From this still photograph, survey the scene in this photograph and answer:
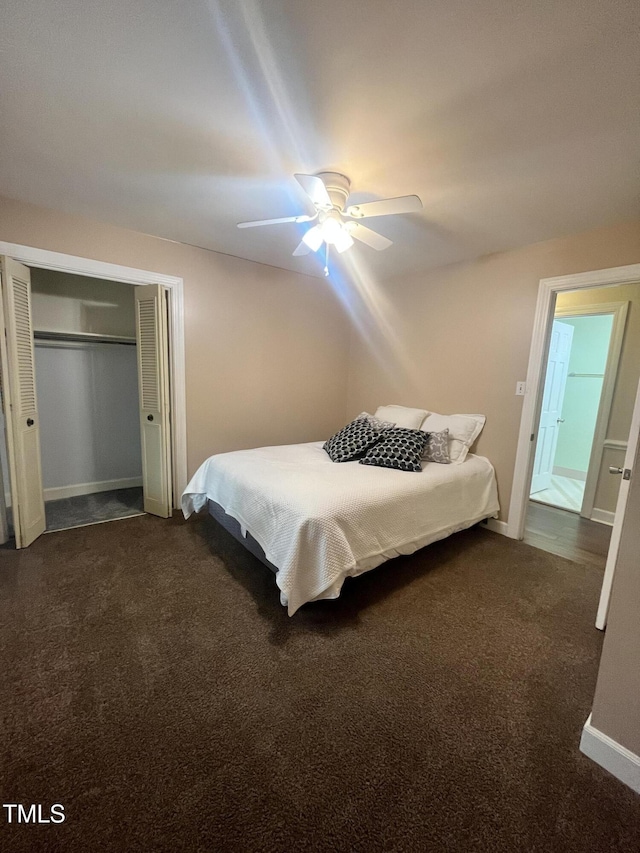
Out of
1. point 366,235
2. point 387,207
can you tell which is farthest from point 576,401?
point 387,207

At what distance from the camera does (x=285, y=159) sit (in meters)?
1.78

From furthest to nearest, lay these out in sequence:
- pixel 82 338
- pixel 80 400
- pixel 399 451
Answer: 1. pixel 80 400
2. pixel 82 338
3. pixel 399 451

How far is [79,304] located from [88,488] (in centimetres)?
189

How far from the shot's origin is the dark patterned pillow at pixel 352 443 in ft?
9.23

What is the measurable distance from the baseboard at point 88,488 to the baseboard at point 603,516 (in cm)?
482

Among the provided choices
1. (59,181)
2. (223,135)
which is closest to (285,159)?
(223,135)

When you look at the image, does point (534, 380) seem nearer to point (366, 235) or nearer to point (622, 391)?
point (622, 391)

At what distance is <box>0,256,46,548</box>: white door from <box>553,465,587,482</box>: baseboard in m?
6.21

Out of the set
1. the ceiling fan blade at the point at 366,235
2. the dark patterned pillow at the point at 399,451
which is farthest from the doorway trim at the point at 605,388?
the ceiling fan blade at the point at 366,235

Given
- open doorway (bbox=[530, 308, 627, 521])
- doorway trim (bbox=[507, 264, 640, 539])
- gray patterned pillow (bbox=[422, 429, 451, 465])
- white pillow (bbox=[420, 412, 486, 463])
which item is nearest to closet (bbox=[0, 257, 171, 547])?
gray patterned pillow (bbox=[422, 429, 451, 465])

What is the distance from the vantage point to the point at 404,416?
3.38 m

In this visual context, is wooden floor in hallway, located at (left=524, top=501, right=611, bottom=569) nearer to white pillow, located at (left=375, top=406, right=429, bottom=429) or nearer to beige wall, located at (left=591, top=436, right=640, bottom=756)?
white pillow, located at (left=375, top=406, right=429, bottom=429)

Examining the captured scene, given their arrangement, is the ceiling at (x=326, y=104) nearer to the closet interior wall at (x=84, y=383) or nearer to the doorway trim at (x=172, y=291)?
the doorway trim at (x=172, y=291)

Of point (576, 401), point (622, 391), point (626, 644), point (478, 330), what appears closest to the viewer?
point (626, 644)
